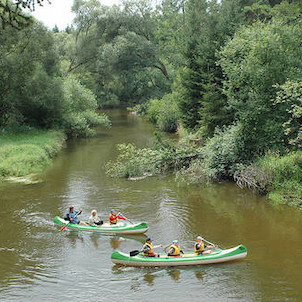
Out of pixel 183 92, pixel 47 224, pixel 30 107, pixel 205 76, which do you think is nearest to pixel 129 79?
pixel 30 107

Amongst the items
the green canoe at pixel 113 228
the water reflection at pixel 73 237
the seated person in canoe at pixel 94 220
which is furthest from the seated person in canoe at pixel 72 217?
the water reflection at pixel 73 237

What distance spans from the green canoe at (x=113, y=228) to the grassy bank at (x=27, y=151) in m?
8.07

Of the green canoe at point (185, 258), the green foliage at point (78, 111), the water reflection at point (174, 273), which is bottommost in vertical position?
the water reflection at point (174, 273)

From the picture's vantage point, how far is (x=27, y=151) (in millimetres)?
24094

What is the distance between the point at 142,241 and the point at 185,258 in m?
2.44

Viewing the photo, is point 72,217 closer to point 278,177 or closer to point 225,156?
point 225,156

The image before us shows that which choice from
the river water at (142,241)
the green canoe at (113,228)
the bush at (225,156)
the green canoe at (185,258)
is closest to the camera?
the river water at (142,241)

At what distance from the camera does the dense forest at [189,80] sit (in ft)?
59.2

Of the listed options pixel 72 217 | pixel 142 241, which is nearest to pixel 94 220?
pixel 72 217

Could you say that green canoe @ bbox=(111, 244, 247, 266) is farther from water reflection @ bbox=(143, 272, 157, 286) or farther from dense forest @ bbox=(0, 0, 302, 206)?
dense forest @ bbox=(0, 0, 302, 206)

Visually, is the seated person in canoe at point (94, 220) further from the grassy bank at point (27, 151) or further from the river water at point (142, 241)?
the grassy bank at point (27, 151)

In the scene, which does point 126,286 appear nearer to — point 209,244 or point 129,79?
point 209,244

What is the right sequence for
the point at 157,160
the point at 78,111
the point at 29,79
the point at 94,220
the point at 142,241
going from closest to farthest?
1. the point at 142,241
2. the point at 94,220
3. the point at 157,160
4. the point at 29,79
5. the point at 78,111

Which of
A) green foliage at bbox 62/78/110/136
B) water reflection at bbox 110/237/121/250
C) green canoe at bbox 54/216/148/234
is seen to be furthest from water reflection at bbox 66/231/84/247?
green foliage at bbox 62/78/110/136
